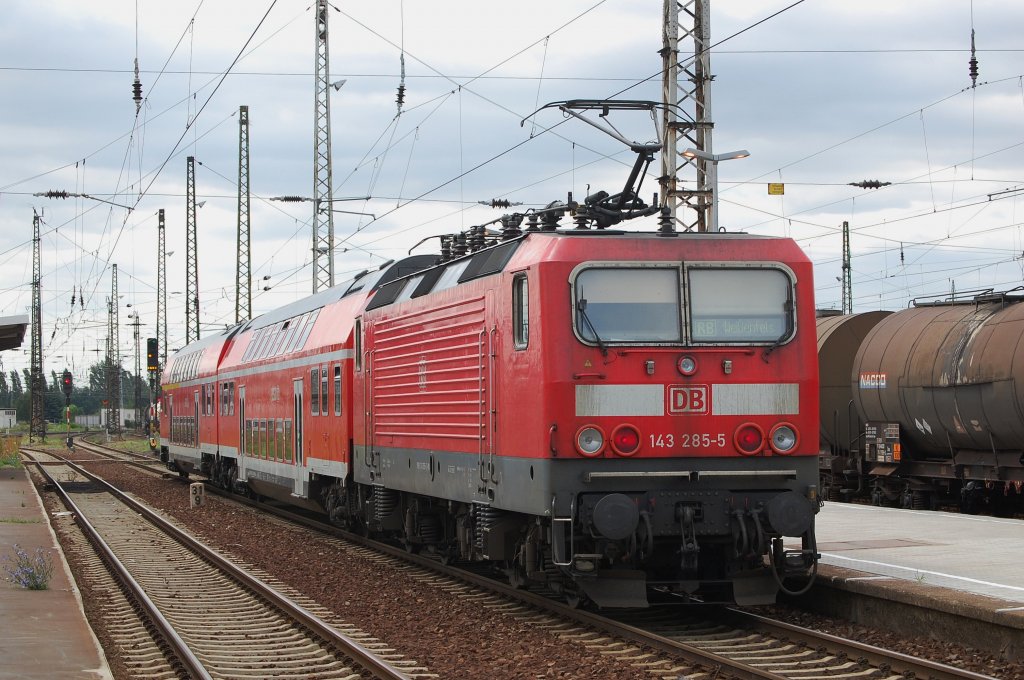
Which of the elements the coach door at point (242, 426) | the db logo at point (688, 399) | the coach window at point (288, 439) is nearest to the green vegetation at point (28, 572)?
the coach window at point (288, 439)

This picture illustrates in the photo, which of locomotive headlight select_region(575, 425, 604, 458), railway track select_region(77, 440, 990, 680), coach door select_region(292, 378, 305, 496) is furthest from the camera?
coach door select_region(292, 378, 305, 496)

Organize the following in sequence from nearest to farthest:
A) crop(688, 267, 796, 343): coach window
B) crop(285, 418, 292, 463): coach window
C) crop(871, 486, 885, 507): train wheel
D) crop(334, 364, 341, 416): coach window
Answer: crop(688, 267, 796, 343): coach window
crop(334, 364, 341, 416): coach window
crop(285, 418, 292, 463): coach window
crop(871, 486, 885, 507): train wheel

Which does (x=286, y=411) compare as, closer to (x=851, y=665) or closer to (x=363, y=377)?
(x=363, y=377)

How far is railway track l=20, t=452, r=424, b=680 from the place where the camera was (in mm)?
9820

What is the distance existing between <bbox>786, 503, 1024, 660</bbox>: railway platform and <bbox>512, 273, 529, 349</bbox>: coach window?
3480 mm

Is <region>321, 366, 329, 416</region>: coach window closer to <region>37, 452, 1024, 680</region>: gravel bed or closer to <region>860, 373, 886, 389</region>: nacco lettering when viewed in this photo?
<region>37, 452, 1024, 680</region>: gravel bed

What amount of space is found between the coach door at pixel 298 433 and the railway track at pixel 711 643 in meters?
7.90

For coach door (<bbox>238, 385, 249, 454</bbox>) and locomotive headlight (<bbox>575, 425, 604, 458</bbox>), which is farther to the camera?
coach door (<bbox>238, 385, 249, 454</bbox>)

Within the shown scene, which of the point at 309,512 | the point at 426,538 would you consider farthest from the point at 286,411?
the point at 426,538

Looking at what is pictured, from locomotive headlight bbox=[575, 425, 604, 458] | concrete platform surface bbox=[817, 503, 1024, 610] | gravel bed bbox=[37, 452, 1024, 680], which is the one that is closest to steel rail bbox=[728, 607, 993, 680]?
gravel bed bbox=[37, 452, 1024, 680]

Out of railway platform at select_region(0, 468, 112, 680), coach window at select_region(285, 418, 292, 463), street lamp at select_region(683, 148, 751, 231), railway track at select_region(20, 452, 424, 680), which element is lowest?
railway track at select_region(20, 452, 424, 680)

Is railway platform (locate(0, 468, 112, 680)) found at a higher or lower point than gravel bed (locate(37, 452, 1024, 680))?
higher

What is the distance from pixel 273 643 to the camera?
36.4 feet

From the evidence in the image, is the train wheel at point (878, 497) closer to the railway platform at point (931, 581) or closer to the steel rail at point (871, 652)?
the railway platform at point (931, 581)
